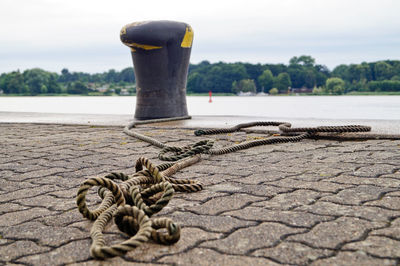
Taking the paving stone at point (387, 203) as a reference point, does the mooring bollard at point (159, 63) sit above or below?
above

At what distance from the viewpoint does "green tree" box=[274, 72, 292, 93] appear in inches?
1259

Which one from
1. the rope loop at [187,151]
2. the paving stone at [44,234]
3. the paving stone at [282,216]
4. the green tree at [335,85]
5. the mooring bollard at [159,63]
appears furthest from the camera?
the green tree at [335,85]

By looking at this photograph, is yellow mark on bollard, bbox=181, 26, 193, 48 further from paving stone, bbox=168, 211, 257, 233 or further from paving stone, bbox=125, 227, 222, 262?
paving stone, bbox=125, 227, 222, 262

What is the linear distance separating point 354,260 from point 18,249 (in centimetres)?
95

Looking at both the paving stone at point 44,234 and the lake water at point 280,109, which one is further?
the lake water at point 280,109

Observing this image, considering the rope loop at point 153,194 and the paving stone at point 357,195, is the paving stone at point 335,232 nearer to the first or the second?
the paving stone at point 357,195

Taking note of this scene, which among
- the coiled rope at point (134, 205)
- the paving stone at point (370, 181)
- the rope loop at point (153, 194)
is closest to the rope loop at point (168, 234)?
the coiled rope at point (134, 205)

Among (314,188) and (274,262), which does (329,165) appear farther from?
(274,262)

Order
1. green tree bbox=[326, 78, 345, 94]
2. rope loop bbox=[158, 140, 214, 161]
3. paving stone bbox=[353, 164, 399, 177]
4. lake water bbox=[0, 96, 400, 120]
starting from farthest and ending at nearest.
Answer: green tree bbox=[326, 78, 345, 94] → lake water bbox=[0, 96, 400, 120] → rope loop bbox=[158, 140, 214, 161] → paving stone bbox=[353, 164, 399, 177]

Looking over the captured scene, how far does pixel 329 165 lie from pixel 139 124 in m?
2.82

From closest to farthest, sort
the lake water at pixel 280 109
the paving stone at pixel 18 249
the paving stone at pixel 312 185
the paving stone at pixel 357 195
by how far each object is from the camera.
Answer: the paving stone at pixel 18 249 → the paving stone at pixel 357 195 → the paving stone at pixel 312 185 → the lake water at pixel 280 109

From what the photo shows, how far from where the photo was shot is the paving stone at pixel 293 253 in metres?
1.20

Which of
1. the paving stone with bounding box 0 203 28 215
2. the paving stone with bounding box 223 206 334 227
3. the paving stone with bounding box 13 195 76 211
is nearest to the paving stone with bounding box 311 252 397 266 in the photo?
the paving stone with bounding box 223 206 334 227

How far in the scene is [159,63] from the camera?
5348 millimetres
